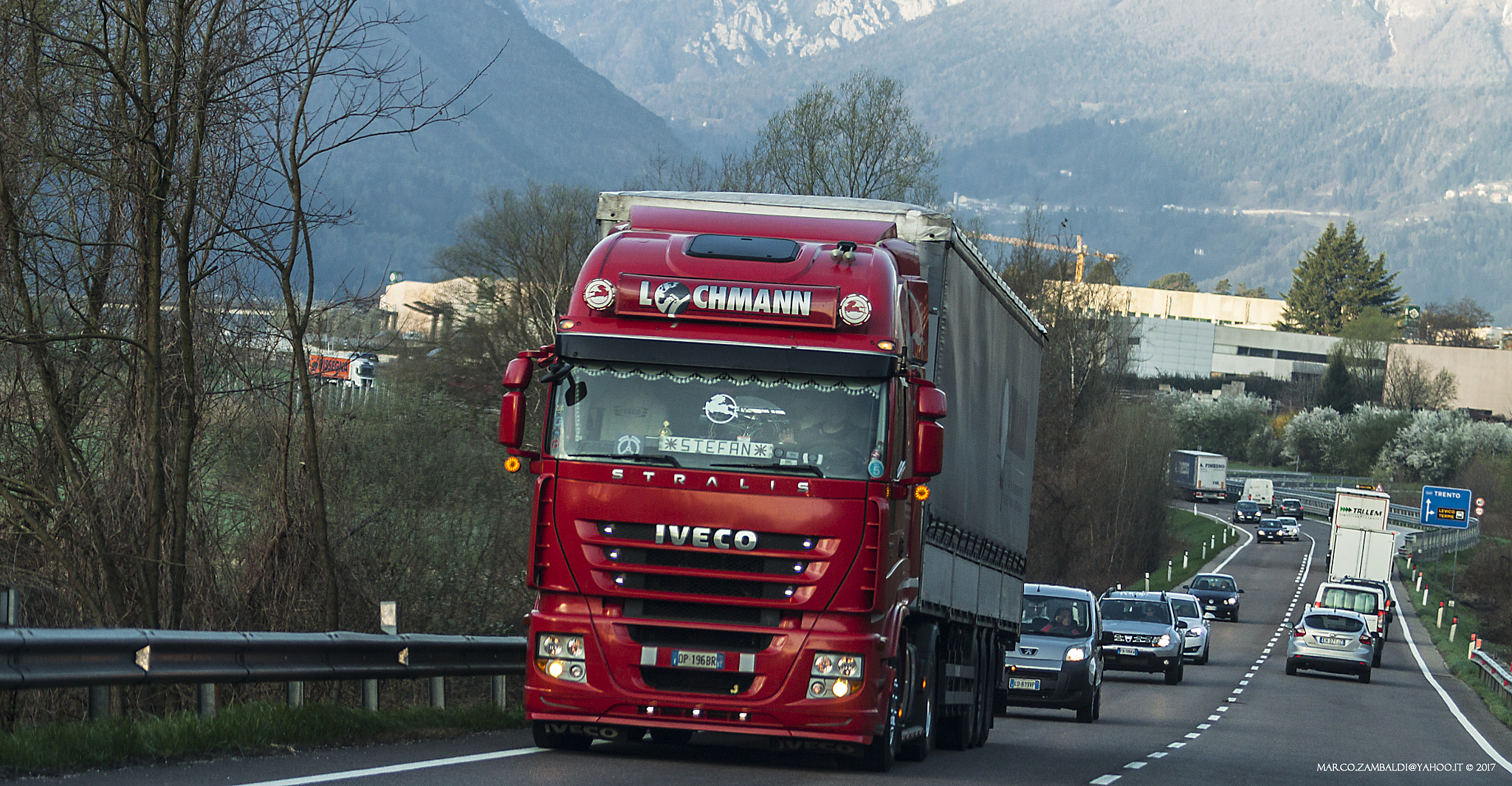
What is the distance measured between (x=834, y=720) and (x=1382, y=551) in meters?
53.5

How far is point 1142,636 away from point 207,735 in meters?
25.8

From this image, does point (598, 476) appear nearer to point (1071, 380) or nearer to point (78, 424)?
point (78, 424)

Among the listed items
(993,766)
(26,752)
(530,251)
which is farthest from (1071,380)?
(26,752)

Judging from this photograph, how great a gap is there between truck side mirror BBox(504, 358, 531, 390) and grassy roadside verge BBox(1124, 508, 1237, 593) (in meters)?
59.5

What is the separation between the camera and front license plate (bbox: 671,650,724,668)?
1086cm

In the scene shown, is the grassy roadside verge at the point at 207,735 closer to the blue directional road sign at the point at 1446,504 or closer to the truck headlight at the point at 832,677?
the truck headlight at the point at 832,677

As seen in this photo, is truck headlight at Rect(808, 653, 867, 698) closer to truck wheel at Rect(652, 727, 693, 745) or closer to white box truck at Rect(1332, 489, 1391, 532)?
truck wheel at Rect(652, 727, 693, 745)

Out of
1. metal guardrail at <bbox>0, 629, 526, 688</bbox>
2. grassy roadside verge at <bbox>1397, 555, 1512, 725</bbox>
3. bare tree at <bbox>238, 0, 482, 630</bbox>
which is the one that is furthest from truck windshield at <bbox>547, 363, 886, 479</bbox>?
grassy roadside verge at <bbox>1397, 555, 1512, 725</bbox>

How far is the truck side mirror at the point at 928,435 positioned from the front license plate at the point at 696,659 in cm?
176

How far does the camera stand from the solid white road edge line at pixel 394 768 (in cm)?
914

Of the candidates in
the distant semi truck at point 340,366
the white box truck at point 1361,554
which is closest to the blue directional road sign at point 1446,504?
the white box truck at point 1361,554

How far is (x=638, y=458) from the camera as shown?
10984 millimetres

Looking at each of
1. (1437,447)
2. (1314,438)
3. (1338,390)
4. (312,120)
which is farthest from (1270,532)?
(312,120)

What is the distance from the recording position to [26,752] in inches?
361
